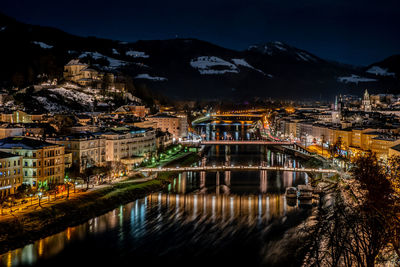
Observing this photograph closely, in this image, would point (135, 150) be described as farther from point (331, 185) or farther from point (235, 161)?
point (331, 185)

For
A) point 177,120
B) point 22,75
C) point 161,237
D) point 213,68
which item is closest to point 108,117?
point 177,120

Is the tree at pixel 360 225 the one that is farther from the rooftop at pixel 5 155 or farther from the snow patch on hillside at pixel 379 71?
the snow patch on hillside at pixel 379 71

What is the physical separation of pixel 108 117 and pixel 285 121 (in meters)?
20.4

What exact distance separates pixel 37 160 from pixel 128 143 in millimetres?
7399

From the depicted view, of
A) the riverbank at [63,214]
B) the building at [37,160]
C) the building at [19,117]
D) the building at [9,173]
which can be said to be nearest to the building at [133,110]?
the building at [19,117]

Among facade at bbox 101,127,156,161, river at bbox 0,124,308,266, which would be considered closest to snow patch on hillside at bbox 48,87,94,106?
facade at bbox 101,127,156,161

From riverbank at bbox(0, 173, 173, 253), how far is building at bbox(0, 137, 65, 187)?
1443mm

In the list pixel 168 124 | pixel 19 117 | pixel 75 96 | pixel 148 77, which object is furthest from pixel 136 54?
pixel 19 117

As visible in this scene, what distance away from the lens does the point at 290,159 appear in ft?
83.2

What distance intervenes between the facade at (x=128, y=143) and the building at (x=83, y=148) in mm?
1063

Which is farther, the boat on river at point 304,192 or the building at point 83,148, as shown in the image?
the building at point 83,148

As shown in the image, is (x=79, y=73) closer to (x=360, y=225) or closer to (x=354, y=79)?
(x=360, y=225)

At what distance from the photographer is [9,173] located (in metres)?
13.0

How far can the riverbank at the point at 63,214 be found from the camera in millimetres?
10430
